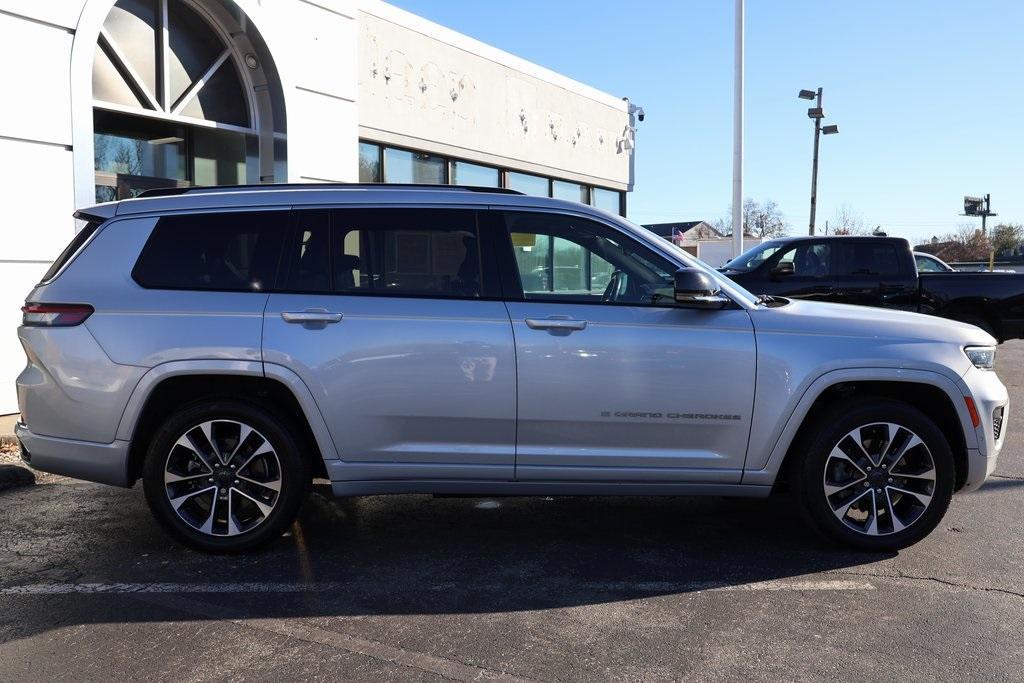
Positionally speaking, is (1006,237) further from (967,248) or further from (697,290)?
(697,290)

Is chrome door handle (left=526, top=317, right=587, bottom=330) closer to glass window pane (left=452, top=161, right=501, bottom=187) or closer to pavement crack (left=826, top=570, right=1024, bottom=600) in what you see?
pavement crack (left=826, top=570, right=1024, bottom=600)

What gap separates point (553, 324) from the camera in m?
4.50

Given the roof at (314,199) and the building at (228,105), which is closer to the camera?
the roof at (314,199)

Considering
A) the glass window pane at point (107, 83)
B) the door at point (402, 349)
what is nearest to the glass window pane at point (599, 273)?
the door at point (402, 349)

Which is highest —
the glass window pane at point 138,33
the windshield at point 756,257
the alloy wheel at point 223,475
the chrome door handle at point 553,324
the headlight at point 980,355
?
the glass window pane at point 138,33

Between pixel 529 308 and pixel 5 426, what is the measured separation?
17.9 feet

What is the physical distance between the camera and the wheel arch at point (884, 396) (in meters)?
4.56

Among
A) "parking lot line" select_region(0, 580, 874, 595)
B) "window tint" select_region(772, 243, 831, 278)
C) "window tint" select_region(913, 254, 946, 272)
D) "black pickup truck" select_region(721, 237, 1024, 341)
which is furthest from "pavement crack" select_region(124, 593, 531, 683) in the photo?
"window tint" select_region(913, 254, 946, 272)

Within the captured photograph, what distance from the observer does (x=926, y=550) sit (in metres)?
4.82

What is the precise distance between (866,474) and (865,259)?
737cm

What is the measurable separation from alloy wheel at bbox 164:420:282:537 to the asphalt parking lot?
237mm

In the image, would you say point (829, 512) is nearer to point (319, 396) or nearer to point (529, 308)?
point (529, 308)

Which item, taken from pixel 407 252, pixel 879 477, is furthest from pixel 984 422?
pixel 407 252

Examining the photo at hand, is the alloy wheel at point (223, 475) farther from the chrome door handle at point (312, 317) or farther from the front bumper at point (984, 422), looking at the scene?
the front bumper at point (984, 422)
